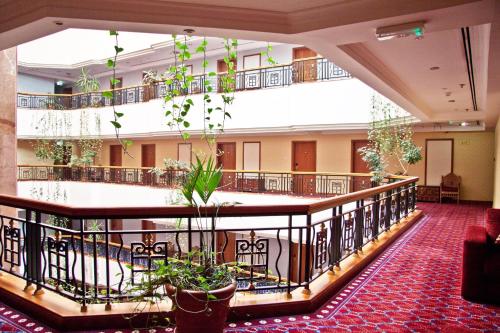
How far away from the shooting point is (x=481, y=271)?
380cm

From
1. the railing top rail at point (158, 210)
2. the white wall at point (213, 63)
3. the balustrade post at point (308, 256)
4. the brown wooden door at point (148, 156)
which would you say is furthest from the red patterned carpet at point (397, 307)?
the brown wooden door at point (148, 156)

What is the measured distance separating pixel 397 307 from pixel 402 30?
97.1 inches

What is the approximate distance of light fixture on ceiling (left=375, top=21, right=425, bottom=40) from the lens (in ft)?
10.5

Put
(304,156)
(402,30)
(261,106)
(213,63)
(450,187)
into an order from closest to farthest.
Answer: (402,30) < (450,187) < (261,106) < (304,156) < (213,63)

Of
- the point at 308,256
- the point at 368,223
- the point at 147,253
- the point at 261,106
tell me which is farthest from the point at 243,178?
the point at 147,253

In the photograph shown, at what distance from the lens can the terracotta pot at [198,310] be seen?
8.35 ft

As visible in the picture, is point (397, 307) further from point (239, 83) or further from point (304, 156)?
point (239, 83)

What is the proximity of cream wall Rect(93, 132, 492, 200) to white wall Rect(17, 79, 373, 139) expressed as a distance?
72.1 inches

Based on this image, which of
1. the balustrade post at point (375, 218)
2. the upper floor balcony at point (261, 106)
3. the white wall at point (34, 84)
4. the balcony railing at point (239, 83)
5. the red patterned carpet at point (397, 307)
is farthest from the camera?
the white wall at point (34, 84)

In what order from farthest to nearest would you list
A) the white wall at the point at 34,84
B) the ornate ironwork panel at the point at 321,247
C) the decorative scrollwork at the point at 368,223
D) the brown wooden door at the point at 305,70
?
1. the white wall at the point at 34,84
2. the brown wooden door at the point at 305,70
3. the decorative scrollwork at the point at 368,223
4. the ornate ironwork panel at the point at 321,247

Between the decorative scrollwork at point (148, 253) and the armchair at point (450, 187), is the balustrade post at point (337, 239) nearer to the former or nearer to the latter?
the decorative scrollwork at point (148, 253)

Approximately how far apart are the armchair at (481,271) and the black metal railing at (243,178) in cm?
657

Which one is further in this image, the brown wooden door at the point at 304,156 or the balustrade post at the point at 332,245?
the brown wooden door at the point at 304,156

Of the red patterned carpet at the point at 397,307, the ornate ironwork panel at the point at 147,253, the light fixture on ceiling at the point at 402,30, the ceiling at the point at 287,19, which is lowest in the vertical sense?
the red patterned carpet at the point at 397,307
